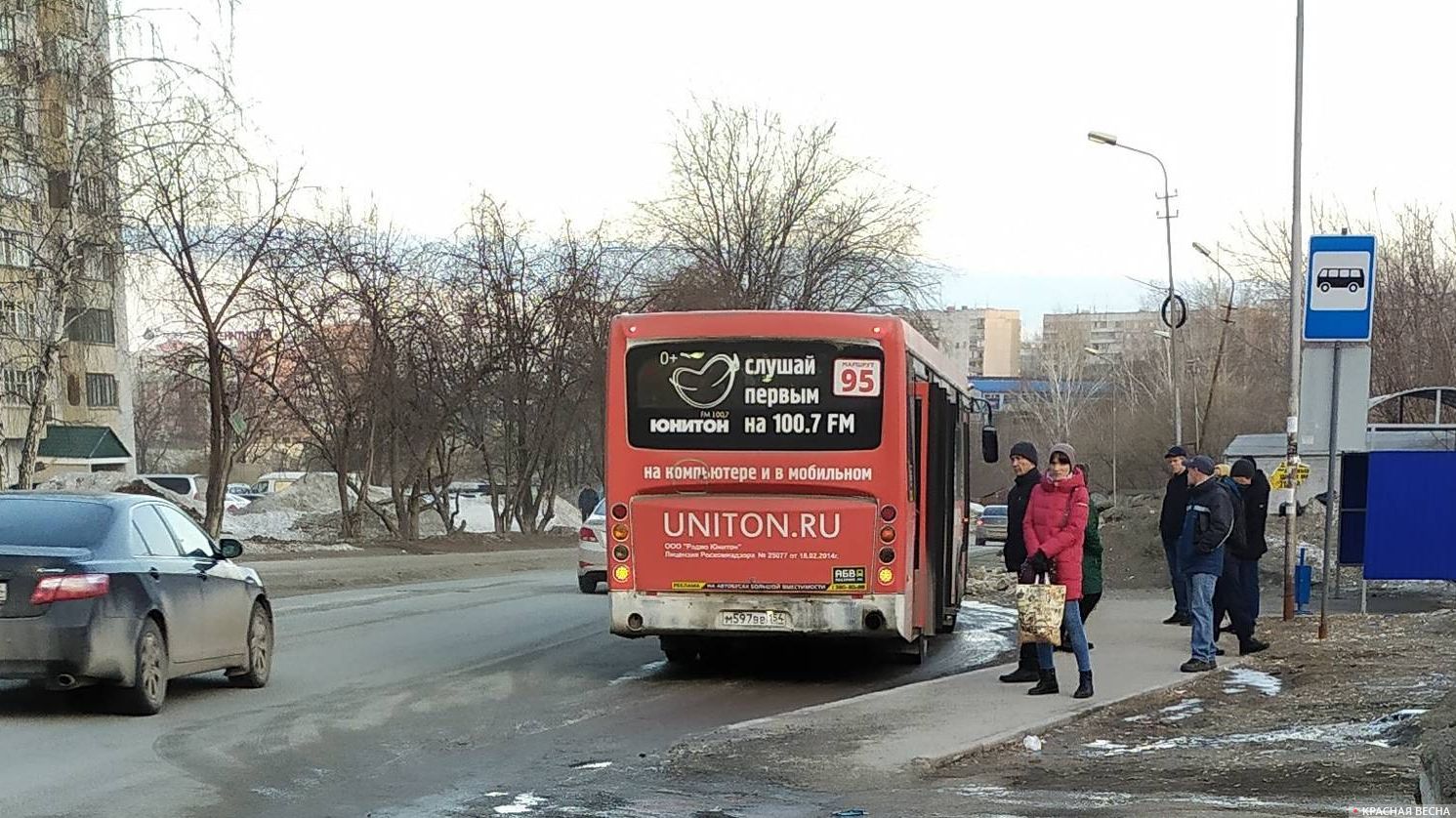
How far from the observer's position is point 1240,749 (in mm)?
9445

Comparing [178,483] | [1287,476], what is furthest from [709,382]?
[178,483]

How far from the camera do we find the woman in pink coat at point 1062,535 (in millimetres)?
11805

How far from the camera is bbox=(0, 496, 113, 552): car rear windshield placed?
1073 centimetres

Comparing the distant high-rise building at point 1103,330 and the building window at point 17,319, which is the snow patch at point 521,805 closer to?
the building window at point 17,319

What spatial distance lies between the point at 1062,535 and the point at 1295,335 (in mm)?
13121

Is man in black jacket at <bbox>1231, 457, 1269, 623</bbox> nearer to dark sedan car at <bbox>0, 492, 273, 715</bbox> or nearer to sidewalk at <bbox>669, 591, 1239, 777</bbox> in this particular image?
sidewalk at <bbox>669, 591, 1239, 777</bbox>

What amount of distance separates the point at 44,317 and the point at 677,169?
94.1 ft

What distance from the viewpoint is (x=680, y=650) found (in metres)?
15.1

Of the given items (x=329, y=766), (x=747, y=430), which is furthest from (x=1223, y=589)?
(x=329, y=766)

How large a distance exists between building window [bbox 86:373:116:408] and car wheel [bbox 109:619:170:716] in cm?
5728

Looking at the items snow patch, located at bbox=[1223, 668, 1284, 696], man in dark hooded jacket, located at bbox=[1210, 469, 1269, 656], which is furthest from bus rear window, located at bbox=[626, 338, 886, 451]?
man in dark hooded jacket, located at bbox=[1210, 469, 1269, 656]

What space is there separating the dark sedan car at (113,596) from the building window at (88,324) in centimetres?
1555

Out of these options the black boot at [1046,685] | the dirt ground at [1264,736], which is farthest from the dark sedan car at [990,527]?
the black boot at [1046,685]

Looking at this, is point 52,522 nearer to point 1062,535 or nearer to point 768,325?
point 768,325
